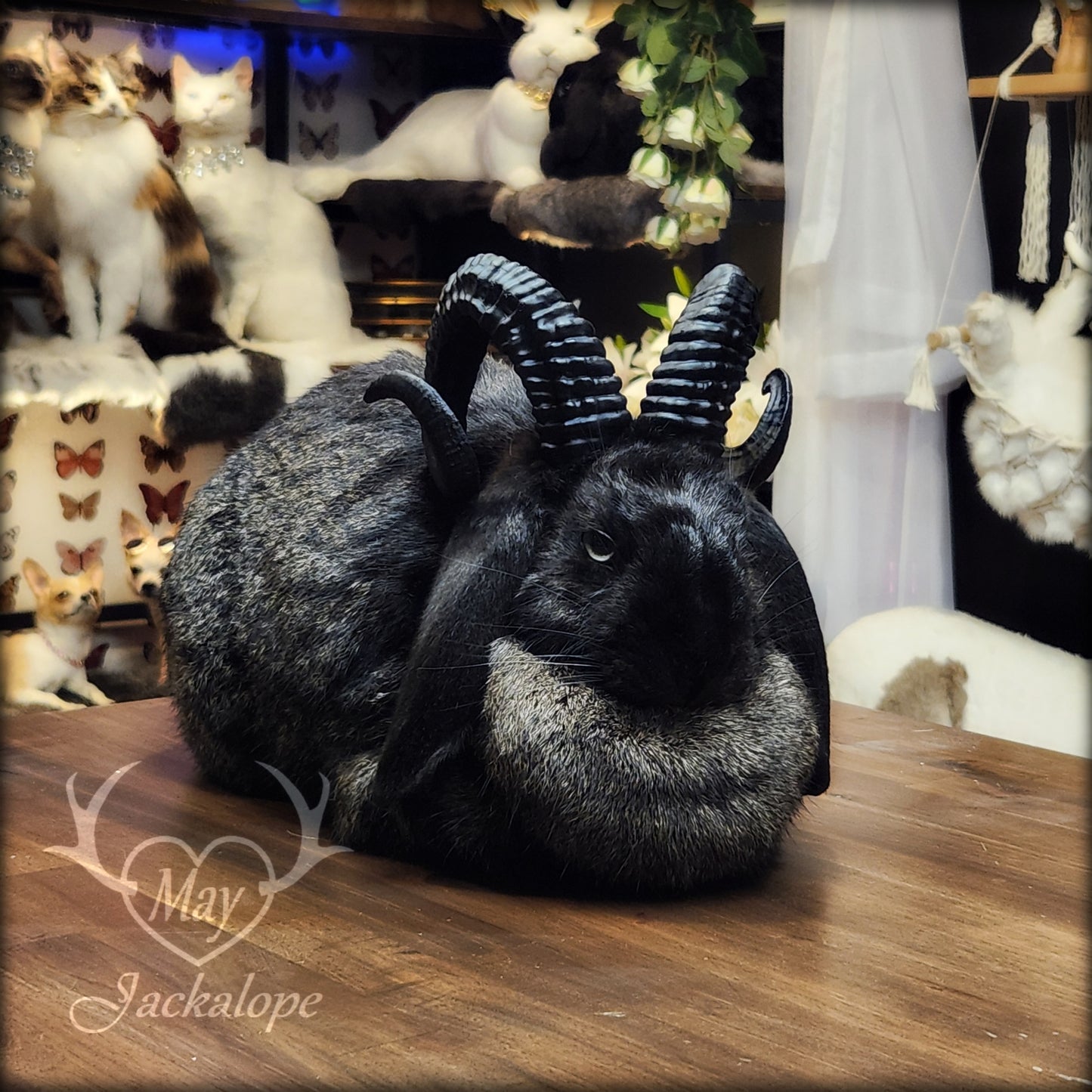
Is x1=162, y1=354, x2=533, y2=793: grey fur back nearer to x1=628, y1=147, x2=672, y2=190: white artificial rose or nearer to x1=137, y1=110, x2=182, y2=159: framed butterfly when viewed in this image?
x1=628, y1=147, x2=672, y2=190: white artificial rose

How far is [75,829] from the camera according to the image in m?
1.25

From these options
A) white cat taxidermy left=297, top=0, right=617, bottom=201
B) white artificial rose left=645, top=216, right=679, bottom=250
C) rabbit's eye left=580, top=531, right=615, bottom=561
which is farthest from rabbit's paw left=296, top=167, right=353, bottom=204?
→ rabbit's eye left=580, top=531, right=615, bottom=561

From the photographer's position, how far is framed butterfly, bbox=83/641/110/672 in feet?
8.47

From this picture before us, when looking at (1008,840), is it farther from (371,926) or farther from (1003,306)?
(1003,306)

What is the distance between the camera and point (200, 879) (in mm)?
1130

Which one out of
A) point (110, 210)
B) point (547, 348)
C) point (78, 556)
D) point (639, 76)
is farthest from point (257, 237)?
point (547, 348)

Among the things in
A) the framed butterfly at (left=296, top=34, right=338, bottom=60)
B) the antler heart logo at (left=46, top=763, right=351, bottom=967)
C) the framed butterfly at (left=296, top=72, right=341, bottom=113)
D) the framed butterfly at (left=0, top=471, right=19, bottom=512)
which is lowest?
the antler heart logo at (left=46, top=763, right=351, bottom=967)

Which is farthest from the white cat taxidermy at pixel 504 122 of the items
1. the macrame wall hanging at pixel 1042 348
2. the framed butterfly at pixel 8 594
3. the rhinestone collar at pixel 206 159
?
the framed butterfly at pixel 8 594

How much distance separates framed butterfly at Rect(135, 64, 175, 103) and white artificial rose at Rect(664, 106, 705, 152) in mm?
965

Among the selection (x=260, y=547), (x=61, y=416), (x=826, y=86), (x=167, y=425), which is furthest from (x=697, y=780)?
(x=61, y=416)

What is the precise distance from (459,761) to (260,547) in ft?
0.94

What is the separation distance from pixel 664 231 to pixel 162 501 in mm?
1130

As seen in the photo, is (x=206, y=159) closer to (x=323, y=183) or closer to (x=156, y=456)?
(x=323, y=183)

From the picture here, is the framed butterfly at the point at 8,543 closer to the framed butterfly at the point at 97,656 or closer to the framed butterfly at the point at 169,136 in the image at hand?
the framed butterfly at the point at 97,656
